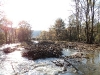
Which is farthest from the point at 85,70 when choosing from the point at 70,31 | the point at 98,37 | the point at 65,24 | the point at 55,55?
the point at 65,24

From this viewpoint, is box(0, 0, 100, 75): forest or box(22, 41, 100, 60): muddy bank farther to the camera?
box(22, 41, 100, 60): muddy bank

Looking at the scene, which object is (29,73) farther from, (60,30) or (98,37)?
(60,30)

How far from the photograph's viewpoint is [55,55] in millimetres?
19844

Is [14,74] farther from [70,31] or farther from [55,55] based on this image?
[70,31]

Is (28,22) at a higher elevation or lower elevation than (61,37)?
higher

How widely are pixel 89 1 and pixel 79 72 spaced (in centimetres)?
2361

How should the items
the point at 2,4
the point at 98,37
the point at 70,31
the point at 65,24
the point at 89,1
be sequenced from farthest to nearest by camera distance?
the point at 65,24 → the point at 70,31 → the point at 98,37 → the point at 89,1 → the point at 2,4

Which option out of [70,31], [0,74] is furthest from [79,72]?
[70,31]

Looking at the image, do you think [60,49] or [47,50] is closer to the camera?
[47,50]

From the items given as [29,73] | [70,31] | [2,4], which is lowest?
[29,73]

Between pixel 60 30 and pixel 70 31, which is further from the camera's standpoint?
pixel 60 30

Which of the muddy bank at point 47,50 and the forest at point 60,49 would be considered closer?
the forest at point 60,49

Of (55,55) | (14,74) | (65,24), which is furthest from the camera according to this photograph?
(65,24)

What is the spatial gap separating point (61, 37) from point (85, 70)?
177 ft
